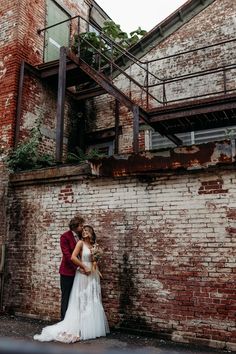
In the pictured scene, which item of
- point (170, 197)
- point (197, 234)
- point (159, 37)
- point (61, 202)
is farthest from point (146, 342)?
point (159, 37)

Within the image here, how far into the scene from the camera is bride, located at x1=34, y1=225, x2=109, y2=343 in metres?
5.28

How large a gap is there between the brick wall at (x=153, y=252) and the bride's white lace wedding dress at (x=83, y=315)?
453mm

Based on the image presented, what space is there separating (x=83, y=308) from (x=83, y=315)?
0.35 ft

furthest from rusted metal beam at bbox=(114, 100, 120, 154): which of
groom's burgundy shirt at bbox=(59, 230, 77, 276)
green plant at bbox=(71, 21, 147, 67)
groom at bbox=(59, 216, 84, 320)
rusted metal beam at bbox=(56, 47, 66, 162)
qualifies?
groom's burgundy shirt at bbox=(59, 230, 77, 276)

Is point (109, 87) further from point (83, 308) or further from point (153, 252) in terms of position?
point (83, 308)

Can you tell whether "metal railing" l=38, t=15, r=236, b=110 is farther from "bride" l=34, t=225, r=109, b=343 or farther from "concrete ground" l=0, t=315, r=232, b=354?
"concrete ground" l=0, t=315, r=232, b=354

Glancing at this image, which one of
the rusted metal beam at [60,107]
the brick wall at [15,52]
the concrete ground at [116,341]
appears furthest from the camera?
the brick wall at [15,52]

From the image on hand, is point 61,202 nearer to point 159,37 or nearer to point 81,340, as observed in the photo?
point 81,340

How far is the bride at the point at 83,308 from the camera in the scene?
5281 mm

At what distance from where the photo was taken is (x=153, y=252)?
5801 mm

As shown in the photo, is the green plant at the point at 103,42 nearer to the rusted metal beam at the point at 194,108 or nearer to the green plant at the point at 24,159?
the rusted metal beam at the point at 194,108

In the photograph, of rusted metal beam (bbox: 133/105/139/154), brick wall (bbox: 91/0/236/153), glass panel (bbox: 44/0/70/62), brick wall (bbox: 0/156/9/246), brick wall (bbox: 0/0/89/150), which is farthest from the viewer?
glass panel (bbox: 44/0/70/62)

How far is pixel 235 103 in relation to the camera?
24.9 feet

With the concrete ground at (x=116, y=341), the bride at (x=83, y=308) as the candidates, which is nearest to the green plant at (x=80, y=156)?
the bride at (x=83, y=308)
